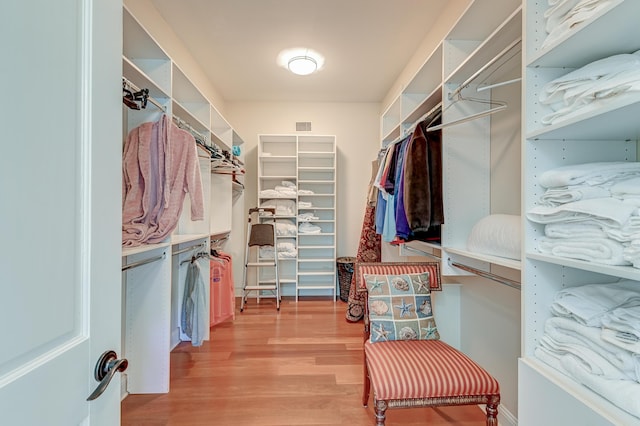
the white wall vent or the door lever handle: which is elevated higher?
the white wall vent

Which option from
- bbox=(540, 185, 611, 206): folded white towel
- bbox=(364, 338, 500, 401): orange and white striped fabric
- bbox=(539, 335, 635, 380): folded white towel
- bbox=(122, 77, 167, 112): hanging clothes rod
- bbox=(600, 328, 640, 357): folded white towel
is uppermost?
bbox=(122, 77, 167, 112): hanging clothes rod

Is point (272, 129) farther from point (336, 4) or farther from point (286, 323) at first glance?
point (286, 323)

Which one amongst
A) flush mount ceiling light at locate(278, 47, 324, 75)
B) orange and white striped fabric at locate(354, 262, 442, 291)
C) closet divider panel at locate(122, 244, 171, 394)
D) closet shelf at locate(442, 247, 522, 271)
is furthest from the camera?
flush mount ceiling light at locate(278, 47, 324, 75)

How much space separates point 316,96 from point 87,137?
3.69 metres

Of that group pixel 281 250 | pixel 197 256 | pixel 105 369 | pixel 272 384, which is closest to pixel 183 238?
pixel 197 256

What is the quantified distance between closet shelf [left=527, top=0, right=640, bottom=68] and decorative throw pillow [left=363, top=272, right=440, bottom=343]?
1236mm

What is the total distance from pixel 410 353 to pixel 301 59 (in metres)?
2.75

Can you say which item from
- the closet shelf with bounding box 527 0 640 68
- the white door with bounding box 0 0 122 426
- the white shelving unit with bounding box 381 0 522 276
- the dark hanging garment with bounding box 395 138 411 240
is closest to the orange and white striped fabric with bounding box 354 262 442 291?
the white shelving unit with bounding box 381 0 522 276

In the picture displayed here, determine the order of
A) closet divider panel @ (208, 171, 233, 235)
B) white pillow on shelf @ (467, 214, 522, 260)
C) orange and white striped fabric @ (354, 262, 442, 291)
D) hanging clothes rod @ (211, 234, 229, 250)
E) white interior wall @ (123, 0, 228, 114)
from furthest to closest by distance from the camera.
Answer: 1. closet divider panel @ (208, 171, 233, 235)
2. hanging clothes rod @ (211, 234, 229, 250)
3. white interior wall @ (123, 0, 228, 114)
4. orange and white striped fabric @ (354, 262, 442, 291)
5. white pillow on shelf @ (467, 214, 522, 260)

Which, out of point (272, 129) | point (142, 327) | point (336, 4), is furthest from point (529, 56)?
point (272, 129)

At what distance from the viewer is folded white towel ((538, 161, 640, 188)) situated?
0.78 meters

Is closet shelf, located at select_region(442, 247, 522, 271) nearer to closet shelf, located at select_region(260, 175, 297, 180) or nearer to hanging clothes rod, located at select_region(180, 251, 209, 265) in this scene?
hanging clothes rod, located at select_region(180, 251, 209, 265)

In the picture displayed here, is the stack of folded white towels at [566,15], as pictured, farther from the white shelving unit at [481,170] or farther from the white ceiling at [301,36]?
the white ceiling at [301,36]

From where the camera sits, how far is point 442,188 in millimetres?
1695
